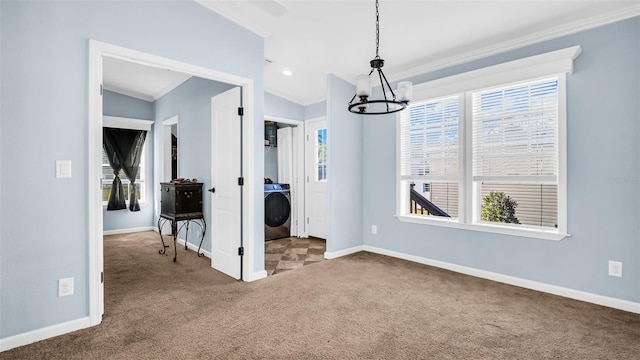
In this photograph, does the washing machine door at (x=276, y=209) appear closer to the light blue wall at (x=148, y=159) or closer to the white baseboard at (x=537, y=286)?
the white baseboard at (x=537, y=286)

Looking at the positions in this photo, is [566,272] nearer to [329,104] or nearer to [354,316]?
[354,316]

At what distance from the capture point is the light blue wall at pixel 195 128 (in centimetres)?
419

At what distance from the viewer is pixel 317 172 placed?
207 inches

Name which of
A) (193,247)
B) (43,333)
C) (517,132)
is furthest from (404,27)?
(193,247)

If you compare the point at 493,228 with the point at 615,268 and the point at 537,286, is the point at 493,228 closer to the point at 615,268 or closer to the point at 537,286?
the point at 537,286

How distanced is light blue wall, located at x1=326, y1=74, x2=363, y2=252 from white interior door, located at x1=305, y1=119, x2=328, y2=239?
2.95ft

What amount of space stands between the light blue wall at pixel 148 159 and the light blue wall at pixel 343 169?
13.1 ft

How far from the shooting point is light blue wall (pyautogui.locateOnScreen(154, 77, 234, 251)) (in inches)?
165

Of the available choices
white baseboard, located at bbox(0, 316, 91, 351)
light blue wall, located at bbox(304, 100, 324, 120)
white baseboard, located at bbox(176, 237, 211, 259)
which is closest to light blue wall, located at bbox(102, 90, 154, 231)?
white baseboard, located at bbox(176, 237, 211, 259)

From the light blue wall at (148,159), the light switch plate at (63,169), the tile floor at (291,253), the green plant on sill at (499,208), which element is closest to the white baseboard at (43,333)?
the light switch plate at (63,169)

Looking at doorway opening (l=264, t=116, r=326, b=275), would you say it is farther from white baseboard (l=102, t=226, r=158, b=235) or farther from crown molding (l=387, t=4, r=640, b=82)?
white baseboard (l=102, t=226, r=158, b=235)

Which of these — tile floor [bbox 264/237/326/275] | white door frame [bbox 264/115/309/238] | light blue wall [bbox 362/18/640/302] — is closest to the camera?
light blue wall [bbox 362/18/640/302]

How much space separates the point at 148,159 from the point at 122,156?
0.47 metres

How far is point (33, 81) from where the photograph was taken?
2.05 metres
